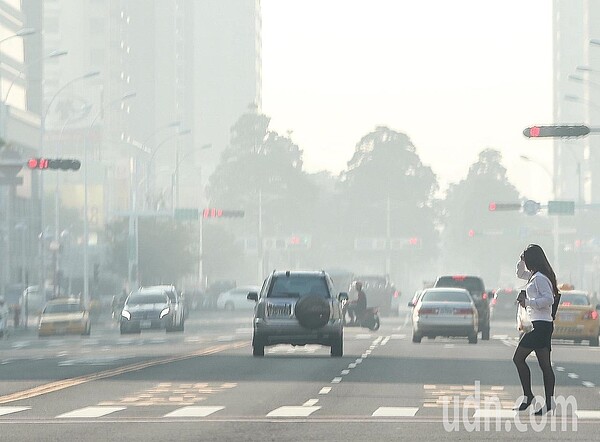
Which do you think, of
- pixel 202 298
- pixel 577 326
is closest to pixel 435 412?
pixel 577 326

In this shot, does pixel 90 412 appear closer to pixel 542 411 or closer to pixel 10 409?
pixel 10 409

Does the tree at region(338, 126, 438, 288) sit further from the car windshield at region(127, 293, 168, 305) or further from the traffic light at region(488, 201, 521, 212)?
the car windshield at region(127, 293, 168, 305)

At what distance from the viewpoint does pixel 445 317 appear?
1912 inches

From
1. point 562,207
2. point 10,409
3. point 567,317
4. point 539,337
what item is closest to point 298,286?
point 567,317

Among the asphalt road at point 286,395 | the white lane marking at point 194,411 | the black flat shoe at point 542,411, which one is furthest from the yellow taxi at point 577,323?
the black flat shoe at point 542,411

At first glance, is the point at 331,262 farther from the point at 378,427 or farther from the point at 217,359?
the point at 378,427

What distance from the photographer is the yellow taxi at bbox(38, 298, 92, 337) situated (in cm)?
6456

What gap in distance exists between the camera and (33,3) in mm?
149750

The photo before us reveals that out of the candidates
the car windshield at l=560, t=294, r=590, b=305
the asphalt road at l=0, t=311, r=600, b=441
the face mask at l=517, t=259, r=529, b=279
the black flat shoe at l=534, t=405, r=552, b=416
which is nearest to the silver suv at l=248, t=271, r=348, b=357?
the asphalt road at l=0, t=311, r=600, b=441

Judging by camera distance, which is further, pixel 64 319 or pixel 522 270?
pixel 64 319

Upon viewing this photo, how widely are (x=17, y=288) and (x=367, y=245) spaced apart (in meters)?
82.5

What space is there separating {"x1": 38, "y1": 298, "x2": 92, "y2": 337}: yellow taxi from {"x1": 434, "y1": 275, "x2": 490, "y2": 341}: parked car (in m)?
13.6

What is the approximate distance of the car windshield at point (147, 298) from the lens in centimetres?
6412

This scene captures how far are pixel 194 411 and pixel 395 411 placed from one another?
2418 millimetres
